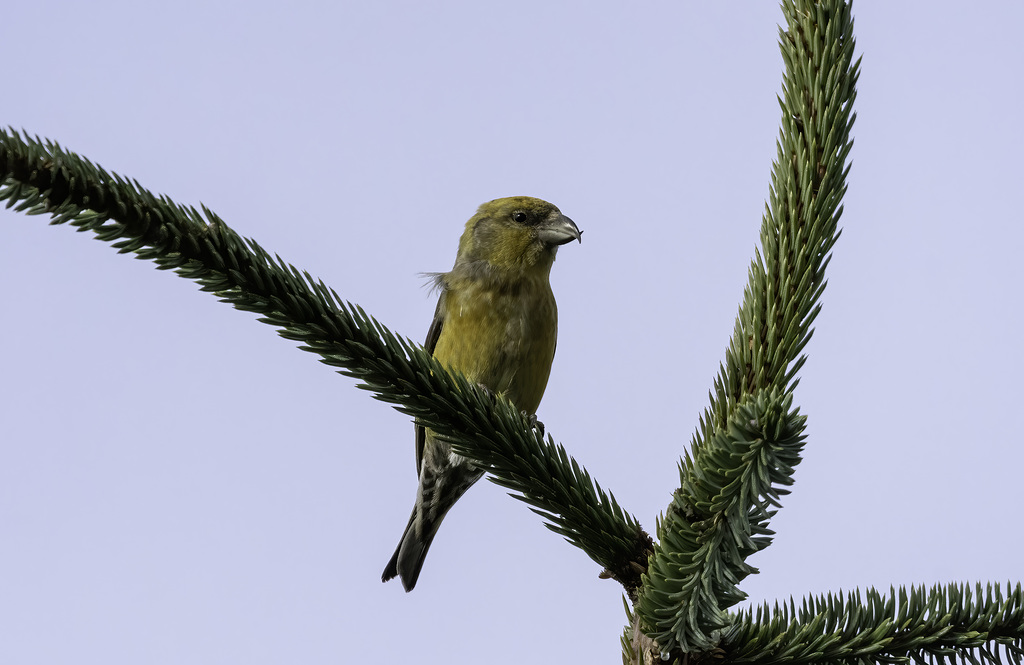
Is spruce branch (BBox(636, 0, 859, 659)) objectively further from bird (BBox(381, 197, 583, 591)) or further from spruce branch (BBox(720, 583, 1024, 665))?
bird (BBox(381, 197, 583, 591))

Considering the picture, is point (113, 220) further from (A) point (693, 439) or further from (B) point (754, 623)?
(B) point (754, 623)

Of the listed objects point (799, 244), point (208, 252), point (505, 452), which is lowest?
point (505, 452)

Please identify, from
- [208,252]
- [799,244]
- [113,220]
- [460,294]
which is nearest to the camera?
[113,220]

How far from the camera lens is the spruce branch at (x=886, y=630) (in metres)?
2.24

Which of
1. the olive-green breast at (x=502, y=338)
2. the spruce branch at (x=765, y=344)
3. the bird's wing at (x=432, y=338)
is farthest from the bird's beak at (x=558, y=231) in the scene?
the spruce branch at (x=765, y=344)

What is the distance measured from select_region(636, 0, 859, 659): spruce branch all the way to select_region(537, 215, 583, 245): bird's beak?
3347 mm

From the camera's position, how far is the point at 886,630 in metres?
2.26

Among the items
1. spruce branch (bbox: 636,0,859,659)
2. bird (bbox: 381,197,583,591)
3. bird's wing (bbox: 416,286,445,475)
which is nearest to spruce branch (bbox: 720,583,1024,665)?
spruce branch (bbox: 636,0,859,659)

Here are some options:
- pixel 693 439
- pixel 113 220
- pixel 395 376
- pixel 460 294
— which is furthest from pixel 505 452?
pixel 460 294

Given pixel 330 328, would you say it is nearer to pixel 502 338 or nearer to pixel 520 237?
Answer: pixel 502 338

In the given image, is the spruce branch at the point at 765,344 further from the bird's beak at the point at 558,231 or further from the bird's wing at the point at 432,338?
the bird's wing at the point at 432,338

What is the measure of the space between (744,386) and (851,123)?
2.56 ft

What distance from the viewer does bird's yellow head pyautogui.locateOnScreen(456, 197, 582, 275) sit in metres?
5.81

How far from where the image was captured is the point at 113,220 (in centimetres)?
186
